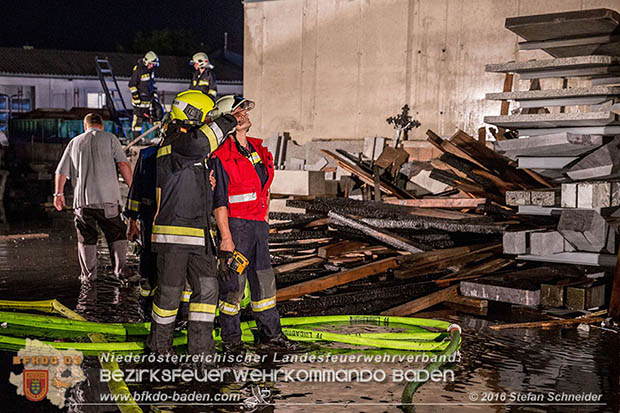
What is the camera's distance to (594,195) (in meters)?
7.67

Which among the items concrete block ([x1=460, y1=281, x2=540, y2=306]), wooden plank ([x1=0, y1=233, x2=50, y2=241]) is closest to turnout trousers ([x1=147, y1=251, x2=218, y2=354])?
concrete block ([x1=460, y1=281, x2=540, y2=306])

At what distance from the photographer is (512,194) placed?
841cm

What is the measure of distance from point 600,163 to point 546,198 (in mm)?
664

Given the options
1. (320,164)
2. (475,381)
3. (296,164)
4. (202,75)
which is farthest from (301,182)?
(475,381)

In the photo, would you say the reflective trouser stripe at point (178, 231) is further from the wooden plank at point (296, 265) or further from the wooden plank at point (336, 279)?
the wooden plank at point (296, 265)

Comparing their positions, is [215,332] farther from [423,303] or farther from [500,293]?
[500,293]

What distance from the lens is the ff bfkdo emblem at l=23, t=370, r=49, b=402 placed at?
4868mm

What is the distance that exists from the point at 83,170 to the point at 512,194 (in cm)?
496

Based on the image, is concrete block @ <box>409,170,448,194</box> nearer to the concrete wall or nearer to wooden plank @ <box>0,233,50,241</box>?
the concrete wall

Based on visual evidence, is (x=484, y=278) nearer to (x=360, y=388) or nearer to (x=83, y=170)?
(x=360, y=388)

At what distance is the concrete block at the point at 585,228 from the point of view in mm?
7578

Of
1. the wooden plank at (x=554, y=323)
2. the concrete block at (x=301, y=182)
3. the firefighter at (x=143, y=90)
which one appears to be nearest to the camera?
the wooden plank at (x=554, y=323)

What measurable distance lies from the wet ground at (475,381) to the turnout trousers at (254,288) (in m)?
0.53

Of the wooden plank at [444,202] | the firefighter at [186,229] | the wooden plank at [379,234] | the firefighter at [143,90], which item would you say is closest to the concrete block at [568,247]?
the wooden plank at [379,234]
